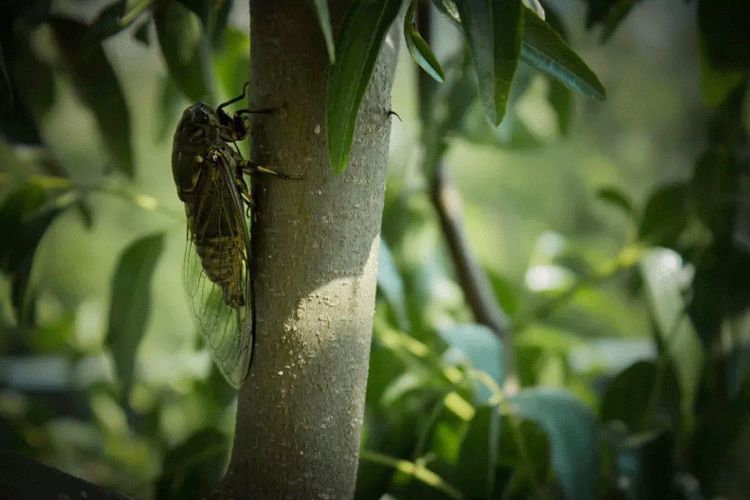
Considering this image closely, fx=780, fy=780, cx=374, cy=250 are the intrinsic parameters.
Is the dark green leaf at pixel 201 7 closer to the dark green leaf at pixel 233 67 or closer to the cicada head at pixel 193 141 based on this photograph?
the cicada head at pixel 193 141

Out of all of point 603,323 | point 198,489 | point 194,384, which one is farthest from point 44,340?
point 603,323

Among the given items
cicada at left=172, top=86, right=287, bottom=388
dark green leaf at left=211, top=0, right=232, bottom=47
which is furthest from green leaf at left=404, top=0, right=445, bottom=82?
dark green leaf at left=211, top=0, right=232, bottom=47

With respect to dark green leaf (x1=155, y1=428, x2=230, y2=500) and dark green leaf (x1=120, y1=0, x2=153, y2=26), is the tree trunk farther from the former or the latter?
dark green leaf (x1=155, y1=428, x2=230, y2=500)

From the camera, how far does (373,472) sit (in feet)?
2.69

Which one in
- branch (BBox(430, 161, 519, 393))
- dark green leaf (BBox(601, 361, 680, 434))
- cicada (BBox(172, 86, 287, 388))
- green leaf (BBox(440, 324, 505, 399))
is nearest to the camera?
cicada (BBox(172, 86, 287, 388))

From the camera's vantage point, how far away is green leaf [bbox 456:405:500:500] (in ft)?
2.52

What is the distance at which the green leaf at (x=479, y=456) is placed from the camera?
0.77m

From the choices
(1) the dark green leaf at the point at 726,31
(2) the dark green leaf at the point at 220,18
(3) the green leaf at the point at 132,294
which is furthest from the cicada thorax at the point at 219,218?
(1) the dark green leaf at the point at 726,31

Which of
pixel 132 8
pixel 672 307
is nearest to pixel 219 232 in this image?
pixel 132 8

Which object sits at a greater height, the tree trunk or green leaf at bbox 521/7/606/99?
green leaf at bbox 521/7/606/99

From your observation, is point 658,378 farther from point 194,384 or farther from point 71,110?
point 71,110

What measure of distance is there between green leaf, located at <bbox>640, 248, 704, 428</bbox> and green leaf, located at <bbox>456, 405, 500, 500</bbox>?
1.05 ft

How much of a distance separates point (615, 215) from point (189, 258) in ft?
5.94

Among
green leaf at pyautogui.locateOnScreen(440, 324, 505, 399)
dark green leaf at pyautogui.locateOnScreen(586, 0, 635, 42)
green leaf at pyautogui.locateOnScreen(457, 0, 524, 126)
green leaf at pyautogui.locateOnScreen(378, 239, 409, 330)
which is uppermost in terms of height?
dark green leaf at pyautogui.locateOnScreen(586, 0, 635, 42)
